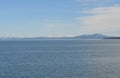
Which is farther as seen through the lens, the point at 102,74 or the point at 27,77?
the point at 102,74

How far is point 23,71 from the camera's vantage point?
68000 millimetres

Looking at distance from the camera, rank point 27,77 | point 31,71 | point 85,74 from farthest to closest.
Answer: point 31,71
point 85,74
point 27,77

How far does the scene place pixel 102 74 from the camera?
63.5m

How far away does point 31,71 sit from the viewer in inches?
2665

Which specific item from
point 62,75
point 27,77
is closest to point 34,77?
point 27,77

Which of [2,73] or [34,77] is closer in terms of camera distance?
[34,77]

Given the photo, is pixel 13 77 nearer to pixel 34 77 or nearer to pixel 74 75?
pixel 34 77

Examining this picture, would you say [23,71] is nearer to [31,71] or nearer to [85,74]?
[31,71]

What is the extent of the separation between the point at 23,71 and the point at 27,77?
29.5 ft

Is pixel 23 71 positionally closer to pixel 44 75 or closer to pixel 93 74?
pixel 44 75

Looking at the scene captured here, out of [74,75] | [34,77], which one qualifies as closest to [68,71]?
[74,75]

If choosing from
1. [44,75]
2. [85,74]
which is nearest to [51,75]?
[44,75]

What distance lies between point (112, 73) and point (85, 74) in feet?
18.5

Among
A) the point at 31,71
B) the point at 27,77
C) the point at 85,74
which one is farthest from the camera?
the point at 31,71
